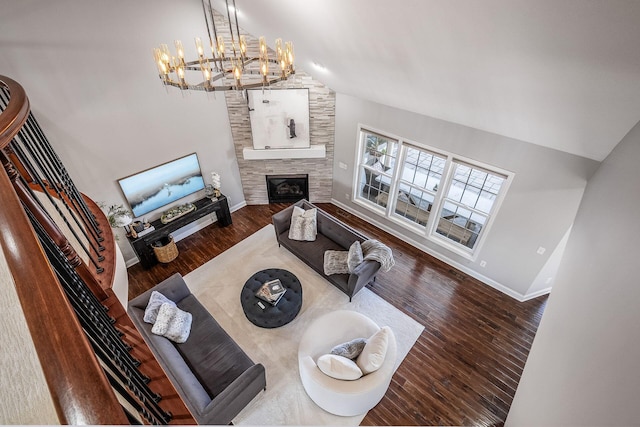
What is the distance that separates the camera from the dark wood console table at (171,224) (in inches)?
202

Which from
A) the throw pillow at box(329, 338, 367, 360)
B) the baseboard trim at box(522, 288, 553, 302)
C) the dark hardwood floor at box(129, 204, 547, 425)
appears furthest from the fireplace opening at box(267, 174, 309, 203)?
the baseboard trim at box(522, 288, 553, 302)

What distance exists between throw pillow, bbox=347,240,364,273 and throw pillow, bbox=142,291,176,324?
2563 millimetres

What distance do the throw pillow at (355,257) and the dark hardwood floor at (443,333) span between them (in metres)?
0.78

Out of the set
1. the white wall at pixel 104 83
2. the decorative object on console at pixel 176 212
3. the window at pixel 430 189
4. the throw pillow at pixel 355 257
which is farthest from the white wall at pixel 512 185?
the decorative object on console at pixel 176 212

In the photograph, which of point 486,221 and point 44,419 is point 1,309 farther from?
Result: point 486,221

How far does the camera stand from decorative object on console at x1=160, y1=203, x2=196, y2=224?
5379 mm

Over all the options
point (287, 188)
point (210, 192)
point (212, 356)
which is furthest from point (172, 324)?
point (287, 188)

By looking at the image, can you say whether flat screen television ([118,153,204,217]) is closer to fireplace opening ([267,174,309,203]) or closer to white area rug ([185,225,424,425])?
white area rug ([185,225,424,425])

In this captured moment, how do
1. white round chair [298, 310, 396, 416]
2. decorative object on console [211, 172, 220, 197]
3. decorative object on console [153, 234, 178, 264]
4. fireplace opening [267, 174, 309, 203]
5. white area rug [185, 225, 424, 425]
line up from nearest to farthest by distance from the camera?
white round chair [298, 310, 396, 416] < white area rug [185, 225, 424, 425] < decorative object on console [153, 234, 178, 264] < decorative object on console [211, 172, 220, 197] < fireplace opening [267, 174, 309, 203]

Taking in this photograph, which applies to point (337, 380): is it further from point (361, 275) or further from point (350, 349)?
point (361, 275)

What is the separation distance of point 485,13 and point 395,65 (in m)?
1.48

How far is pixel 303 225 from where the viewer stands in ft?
18.0

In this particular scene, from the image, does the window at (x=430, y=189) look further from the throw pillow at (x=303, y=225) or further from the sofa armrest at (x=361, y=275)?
the sofa armrest at (x=361, y=275)

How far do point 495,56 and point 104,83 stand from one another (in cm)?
478
